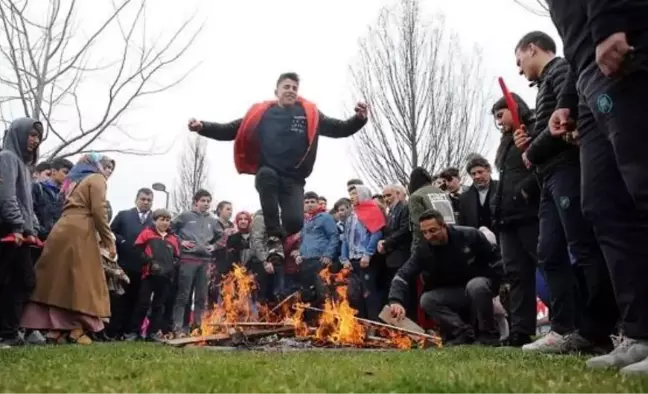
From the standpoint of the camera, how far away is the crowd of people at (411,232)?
355 cm

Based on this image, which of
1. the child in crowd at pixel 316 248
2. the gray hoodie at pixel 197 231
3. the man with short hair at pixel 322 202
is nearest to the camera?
the child in crowd at pixel 316 248

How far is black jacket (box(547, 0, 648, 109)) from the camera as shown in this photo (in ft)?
10.8

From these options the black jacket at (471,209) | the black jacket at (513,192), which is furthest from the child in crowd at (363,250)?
the black jacket at (513,192)

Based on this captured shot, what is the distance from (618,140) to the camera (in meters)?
3.31

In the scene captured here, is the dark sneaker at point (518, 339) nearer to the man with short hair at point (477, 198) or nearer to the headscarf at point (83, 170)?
the man with short hair at point (477, 198)

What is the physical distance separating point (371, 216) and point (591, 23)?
22.1ft

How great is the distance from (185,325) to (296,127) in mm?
4911

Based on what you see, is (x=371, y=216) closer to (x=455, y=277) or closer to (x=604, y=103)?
(x=455, y=277)

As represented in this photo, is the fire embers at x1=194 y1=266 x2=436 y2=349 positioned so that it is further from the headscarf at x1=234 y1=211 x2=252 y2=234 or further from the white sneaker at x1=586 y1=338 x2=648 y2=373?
the white sneaker at x1=586 y1=338 x2=648 y2=373

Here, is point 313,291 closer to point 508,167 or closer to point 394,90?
point 508,167

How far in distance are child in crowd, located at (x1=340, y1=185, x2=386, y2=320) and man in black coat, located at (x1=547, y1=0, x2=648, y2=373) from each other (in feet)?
20.0

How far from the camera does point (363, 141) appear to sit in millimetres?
21875

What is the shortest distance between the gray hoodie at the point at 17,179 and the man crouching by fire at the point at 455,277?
3999 millimetres

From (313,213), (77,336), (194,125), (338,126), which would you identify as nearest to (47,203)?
(77,336)
